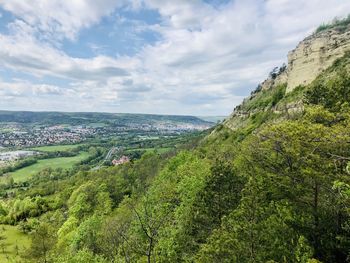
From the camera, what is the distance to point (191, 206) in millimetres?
28078

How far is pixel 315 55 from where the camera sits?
93.7 meters

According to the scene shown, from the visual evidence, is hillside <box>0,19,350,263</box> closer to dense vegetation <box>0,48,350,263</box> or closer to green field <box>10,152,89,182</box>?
dense vegetation <box>0,48,350,263</box>

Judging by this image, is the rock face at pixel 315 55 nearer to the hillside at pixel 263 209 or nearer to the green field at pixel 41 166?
the hillside at pixel 263 209

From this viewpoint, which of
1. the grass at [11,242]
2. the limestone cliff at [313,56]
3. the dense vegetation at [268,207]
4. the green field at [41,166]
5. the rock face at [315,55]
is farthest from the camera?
the green field at [41,166]

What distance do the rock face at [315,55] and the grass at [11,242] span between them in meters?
92.1

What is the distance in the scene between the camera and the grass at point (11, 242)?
60375 mm

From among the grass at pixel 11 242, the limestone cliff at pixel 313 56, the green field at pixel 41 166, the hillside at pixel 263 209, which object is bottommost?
the green field at pixel 41 166

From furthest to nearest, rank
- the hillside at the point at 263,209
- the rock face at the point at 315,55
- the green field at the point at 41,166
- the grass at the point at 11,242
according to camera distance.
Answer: the green field at the point at 41,166 < the rock face at the point at 315,55 < the grass at the point at 11,242 < the hillside at the point at 263,209

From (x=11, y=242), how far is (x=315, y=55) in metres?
102

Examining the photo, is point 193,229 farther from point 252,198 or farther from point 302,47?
point 302,47

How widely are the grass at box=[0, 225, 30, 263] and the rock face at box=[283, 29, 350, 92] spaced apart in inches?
3625

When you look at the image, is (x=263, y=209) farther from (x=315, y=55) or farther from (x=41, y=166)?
(x=41, y=166)

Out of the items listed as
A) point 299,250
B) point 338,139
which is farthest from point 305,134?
point 299,250

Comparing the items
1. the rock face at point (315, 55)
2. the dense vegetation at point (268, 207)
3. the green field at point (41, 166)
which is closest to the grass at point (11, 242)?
the dense vegetation at point (268, 207)
